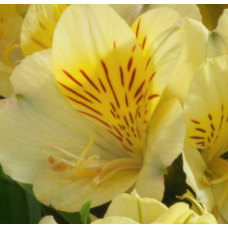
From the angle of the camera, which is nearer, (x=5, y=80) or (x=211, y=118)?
(x=211, y=118)

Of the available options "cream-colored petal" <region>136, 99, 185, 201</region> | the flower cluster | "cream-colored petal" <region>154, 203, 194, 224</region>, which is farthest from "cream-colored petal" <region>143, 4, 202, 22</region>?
"cream-colored petal" <region>154, 203, 194, 224</region>

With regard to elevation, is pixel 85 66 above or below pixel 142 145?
above

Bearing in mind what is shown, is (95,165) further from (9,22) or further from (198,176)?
(9,22)

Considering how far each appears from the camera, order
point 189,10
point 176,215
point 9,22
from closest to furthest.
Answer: point 176,215 → point 189,10 → point 9,22

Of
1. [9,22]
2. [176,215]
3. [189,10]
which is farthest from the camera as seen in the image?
[9,22]

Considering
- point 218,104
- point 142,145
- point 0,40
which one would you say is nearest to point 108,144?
point 142,145

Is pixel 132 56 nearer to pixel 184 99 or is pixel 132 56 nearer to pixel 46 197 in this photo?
pixel 184 99

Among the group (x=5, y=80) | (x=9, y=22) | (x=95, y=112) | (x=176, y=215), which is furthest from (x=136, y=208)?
(x=9, y=22)
